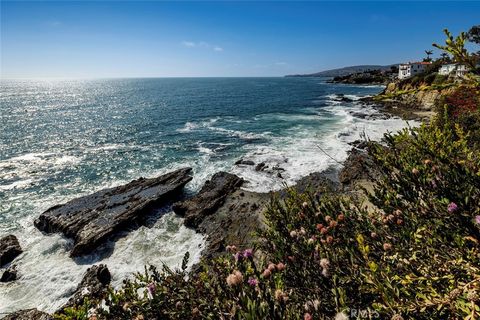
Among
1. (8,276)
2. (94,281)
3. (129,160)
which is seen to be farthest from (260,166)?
(8,276)

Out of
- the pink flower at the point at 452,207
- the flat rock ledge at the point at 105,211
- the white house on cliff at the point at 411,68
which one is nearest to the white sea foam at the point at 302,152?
the flat rock ledge at the point at 105,211

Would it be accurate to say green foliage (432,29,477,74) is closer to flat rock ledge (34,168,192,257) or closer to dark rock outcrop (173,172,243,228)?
dark rock outcrop (173,172,243,228)

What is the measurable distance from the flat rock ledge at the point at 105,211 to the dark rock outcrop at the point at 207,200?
7.71 feet

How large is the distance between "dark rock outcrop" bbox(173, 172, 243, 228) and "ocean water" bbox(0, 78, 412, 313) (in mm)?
985

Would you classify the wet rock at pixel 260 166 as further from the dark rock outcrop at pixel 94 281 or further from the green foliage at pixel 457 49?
the green foliage at pixel 457 49

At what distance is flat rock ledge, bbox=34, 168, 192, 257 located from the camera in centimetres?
1889

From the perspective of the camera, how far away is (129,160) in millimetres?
34094

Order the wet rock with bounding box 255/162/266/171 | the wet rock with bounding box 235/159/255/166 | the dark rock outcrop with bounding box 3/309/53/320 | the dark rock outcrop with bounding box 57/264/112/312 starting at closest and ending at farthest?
the dark rock outcrop with bounding box 3/309/53/320 → the dark rock outcrop with bounding box 57/264/112/312 → the wet rock with bounding box 255/162/266/171 → the wet rock with bounding box 235/159/255/166

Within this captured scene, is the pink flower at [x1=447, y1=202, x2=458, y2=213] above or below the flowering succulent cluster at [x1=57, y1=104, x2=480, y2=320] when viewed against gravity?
above

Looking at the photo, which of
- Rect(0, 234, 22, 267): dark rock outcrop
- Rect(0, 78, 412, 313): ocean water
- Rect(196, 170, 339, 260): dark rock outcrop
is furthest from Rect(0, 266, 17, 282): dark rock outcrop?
Rect(196, 170, 339, 260): dark rock outcrop

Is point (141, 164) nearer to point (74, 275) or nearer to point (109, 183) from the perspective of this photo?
point (109, 183)

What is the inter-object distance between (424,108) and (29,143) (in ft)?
235

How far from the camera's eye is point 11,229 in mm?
20406

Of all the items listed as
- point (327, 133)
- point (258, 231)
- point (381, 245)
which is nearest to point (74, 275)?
point (258, 231)
